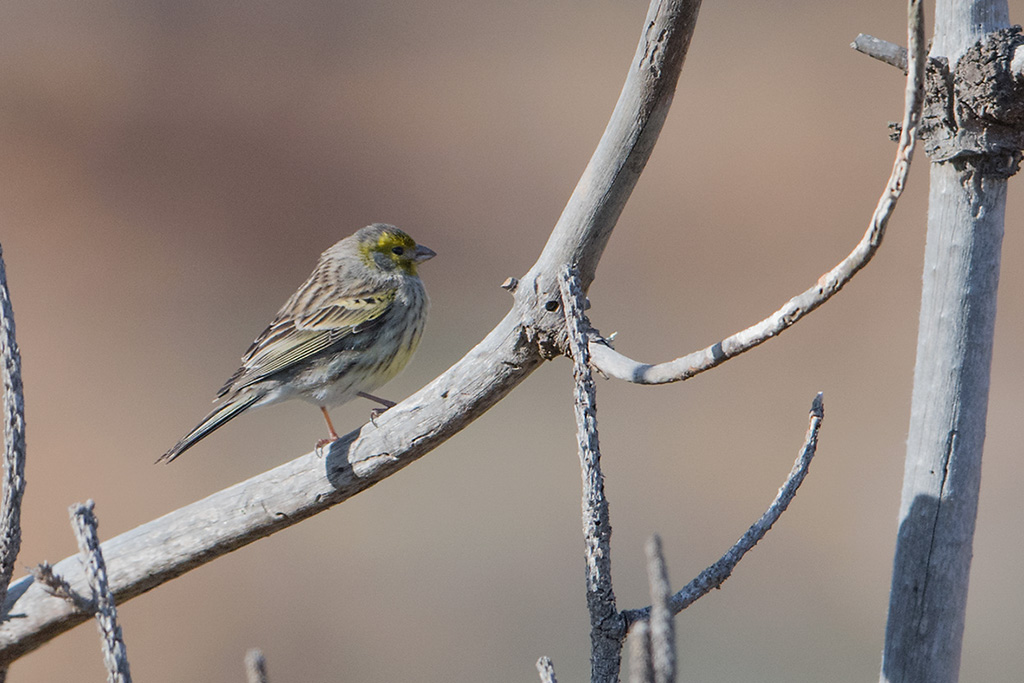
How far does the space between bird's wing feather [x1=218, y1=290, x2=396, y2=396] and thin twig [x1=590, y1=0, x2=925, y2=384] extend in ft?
8.89

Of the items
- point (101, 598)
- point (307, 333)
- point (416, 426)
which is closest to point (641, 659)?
point (101, 598)

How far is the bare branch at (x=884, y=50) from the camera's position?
2678 millimetres

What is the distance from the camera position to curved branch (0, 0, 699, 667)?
2586mm

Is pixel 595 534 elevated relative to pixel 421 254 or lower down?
lower down

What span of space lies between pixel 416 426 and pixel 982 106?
5.52 feet

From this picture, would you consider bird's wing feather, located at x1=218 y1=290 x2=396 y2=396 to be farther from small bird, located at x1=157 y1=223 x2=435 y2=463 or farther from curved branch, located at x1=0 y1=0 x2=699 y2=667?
curved branch, located at x1=0 y1=0 x2=699 y2=667

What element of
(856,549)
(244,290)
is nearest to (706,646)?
(856,549)

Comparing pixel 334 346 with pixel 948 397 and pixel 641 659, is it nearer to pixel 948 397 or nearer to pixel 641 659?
Result: pixel 948 397

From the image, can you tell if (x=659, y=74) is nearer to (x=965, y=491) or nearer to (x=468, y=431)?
(x=965, y=491)

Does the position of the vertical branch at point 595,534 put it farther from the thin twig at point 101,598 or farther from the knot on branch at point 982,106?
the knot on branch at point 982,106

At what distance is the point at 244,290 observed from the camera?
12875 millimetres

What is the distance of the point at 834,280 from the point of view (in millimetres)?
1953

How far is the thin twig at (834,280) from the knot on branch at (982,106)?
66 cm

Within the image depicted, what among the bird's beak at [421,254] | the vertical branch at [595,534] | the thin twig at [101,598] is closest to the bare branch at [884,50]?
the vertical branch at [595,534]
